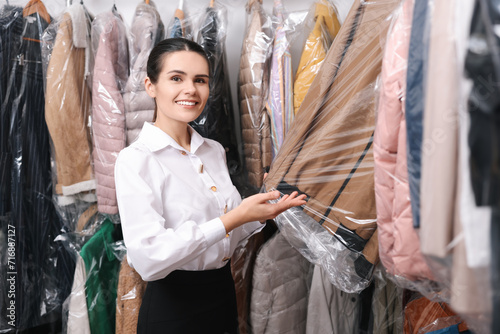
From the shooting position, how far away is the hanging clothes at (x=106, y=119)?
1468 mm

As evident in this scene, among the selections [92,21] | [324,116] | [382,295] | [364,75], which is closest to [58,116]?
[92,21]

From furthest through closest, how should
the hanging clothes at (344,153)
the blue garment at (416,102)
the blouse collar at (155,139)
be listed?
the blouse collar at (155,139), the hanging clothes at (344,153), the blue garment at (416,102)

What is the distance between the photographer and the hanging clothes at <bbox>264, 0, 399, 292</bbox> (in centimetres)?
87

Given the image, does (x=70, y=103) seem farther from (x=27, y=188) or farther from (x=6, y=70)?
(x=27, y=188)

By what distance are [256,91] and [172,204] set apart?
1.81 ft

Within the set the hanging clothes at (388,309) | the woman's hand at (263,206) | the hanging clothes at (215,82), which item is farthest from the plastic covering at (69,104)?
the hanging clothes at (388,309)

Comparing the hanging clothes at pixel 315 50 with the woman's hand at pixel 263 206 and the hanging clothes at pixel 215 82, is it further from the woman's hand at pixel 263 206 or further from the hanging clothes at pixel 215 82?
the woman's hand at pixel 263 206

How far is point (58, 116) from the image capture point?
1.49 metres

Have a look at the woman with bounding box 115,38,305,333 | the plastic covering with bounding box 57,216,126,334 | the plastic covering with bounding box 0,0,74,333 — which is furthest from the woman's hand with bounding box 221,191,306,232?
the plastic covering with bounding box 0,0,74,333

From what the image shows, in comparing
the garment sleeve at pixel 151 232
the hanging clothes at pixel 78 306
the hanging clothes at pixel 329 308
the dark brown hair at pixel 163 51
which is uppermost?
the dark brown hair at pixel 163 51

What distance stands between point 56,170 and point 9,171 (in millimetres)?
182

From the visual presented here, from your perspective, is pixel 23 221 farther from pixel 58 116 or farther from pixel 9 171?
pixel 58 116

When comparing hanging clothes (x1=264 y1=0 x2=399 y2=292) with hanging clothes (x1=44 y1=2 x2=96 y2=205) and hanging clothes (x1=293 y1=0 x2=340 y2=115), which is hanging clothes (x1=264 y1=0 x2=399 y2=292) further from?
hanging clothes (x1=44 y1=2 x2=96 y2=205)

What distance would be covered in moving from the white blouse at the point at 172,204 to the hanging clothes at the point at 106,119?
0.37 metres
